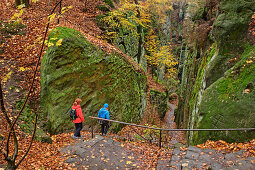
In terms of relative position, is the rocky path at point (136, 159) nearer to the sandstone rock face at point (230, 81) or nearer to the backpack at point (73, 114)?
the backpack at point (73, 114)

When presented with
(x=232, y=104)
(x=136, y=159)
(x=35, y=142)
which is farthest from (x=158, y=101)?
(x=35, y=142)

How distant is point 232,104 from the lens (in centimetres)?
661

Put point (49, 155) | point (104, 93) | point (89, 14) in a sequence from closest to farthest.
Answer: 1. point (49, 155)
2. point (104, 93)
3. point (89, 14)

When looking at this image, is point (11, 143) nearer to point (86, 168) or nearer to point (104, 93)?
point (86, 168)

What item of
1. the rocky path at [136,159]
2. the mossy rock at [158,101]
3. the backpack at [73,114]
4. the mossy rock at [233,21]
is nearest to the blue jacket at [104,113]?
the backpack at [73,114]

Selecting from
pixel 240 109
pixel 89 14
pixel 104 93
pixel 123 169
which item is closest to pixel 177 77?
pixel 89 14

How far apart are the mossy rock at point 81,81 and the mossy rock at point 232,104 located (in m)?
5.39

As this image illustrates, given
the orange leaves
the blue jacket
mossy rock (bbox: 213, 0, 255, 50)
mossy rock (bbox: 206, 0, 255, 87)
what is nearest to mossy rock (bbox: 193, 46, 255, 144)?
the orange leaves

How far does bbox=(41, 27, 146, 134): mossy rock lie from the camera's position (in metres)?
8.12

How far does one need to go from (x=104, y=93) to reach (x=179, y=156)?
19.5ft

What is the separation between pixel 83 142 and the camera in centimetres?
692

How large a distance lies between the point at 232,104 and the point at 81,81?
7176 millimetres

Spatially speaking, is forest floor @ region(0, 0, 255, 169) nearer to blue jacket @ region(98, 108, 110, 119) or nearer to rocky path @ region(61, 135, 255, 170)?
rocky path @ region(61, 135, 255, 170)

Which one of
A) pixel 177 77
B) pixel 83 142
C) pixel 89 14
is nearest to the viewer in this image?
pixel 83 142
